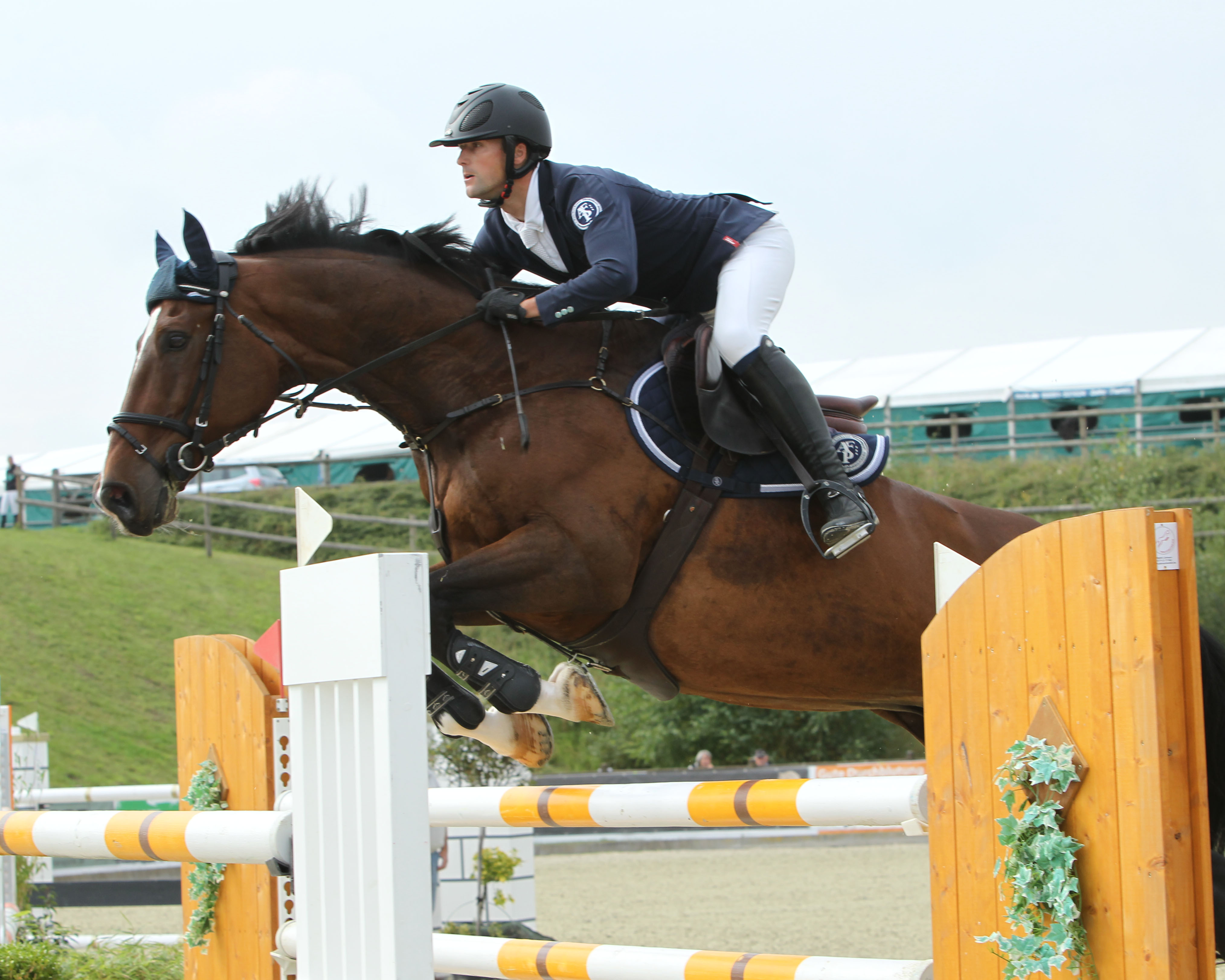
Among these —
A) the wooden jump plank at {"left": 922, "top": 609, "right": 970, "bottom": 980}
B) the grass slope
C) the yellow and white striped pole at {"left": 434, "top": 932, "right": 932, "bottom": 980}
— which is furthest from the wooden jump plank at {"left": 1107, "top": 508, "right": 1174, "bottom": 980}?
the grass slope

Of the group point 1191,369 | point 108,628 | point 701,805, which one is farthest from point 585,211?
point 1191,369

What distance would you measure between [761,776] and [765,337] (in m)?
8.47

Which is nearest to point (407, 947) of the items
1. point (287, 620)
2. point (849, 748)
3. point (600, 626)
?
point (287, 620)

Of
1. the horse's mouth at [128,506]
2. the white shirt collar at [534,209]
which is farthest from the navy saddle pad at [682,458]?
the horse's mouth at [128,506]

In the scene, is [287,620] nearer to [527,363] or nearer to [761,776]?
[527,363]

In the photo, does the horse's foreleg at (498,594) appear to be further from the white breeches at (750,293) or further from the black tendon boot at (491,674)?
the white breeches at (750,293)

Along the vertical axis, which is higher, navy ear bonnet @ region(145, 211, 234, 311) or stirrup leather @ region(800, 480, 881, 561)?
navy ear bonnet @ region(145, 211, 234, 311)

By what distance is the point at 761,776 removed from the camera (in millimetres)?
10875

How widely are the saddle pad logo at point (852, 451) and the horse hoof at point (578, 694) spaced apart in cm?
83

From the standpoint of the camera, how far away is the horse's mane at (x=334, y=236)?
10.4 ft

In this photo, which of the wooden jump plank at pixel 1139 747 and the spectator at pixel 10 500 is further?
the spectator at pixel 10 500

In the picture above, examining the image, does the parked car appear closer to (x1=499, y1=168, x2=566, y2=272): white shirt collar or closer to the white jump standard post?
(x1=499, y1=168, x2=566, y2=272): white shirt collar

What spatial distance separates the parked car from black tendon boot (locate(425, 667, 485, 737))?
57.4 feet

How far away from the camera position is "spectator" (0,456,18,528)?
17.9 m
